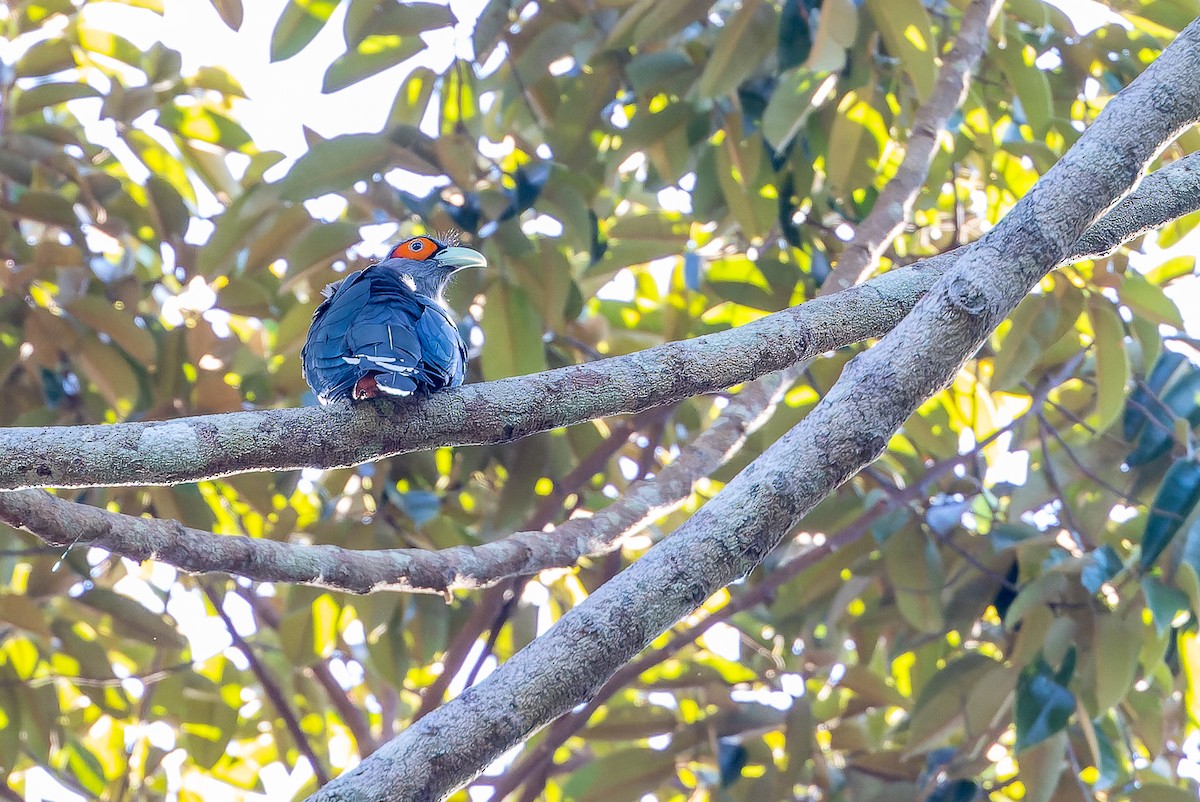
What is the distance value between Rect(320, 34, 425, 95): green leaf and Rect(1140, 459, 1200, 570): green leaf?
8.45ft

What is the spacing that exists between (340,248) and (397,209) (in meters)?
0.22

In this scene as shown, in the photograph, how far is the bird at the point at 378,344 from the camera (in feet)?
6.96

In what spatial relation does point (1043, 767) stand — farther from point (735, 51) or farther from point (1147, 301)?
point (735, 51)

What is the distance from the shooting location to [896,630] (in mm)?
4219

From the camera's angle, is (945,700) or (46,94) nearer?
(945,700)

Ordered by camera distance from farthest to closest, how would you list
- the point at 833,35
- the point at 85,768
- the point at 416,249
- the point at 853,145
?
the point at 85,768
the point at 416,249
the point at 853,145
the point at 833,35

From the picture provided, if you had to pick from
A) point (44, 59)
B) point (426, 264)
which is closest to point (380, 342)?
point (426, 264)

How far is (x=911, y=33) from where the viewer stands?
3.20m

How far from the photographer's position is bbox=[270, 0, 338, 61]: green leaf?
348 centimetres

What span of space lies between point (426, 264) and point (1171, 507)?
2.30 meters

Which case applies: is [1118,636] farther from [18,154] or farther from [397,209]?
[18,154]

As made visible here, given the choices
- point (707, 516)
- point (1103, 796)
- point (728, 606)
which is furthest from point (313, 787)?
point (707, 516)

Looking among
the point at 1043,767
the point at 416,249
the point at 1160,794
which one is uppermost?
the point at 416,249

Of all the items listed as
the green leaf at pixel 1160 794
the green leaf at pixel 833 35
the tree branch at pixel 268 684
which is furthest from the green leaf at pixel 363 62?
the green leaf at pixel 1160 794
